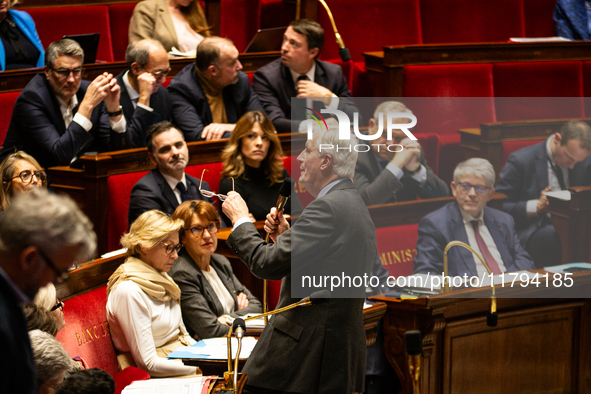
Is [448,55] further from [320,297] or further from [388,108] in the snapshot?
[320,297]

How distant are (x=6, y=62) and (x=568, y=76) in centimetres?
234

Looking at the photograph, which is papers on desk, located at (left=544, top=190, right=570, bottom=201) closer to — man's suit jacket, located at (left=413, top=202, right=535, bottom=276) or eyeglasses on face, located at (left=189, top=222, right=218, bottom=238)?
man's suit jacket, located at (left=413, top=202, right=535, bottom=276)

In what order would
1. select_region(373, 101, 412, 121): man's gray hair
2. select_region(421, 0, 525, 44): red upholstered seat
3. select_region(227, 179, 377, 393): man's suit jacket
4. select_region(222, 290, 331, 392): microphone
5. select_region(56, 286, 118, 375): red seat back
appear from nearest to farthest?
1. select_region(222, 290, 331, 392): microphone
2. select_region(227, 179, 377, 393): man's suit jacket
3. select_region(56, 286, 118, 375): red seat back
4. select_region(373, 101, 412, 121): man's gray hair
5. select_region(421, 0, 525, 44): red upholstered seat

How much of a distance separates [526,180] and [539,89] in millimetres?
916

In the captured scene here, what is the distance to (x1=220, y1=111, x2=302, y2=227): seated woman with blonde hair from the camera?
2.42 metres

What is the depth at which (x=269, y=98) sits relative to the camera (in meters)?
2.93

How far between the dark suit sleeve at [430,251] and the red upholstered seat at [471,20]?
5.15 ft

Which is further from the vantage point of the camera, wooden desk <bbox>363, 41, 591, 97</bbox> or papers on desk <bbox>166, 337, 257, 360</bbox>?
wooden desk <bbox>363, 41, 591, 97</bbox>

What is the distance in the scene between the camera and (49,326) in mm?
1377

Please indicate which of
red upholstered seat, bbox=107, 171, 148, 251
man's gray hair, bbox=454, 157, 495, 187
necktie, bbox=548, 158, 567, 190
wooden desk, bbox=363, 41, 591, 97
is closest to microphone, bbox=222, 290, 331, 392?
red upholstered seat, bbox=107, 171, 148, 251

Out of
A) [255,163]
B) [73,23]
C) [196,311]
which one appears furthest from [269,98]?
[196,311]

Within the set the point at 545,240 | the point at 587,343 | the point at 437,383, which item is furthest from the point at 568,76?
the point at 437,383

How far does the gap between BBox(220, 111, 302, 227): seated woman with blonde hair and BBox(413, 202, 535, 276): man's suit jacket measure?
0.44m

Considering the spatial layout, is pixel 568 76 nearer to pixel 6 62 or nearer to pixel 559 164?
pixel 559 164
